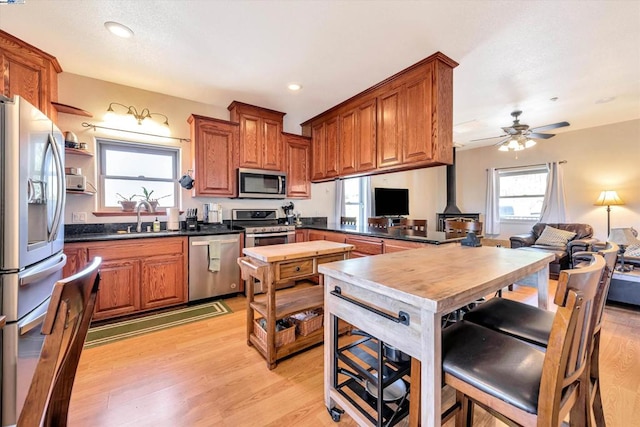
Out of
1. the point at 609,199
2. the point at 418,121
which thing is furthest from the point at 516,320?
the point at 609,199

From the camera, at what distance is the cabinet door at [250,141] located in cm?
372

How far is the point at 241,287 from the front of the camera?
11.6ft

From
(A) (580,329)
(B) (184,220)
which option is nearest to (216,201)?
(B) (184,220)

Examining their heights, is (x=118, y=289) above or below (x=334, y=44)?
below

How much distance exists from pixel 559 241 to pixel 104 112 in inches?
281

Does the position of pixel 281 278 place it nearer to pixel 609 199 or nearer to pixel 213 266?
pixel 213 266

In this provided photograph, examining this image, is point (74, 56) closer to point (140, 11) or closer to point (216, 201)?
point (140, 11)

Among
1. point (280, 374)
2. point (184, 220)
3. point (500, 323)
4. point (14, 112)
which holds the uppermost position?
point (14, 112)

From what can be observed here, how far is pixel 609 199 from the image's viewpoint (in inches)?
176

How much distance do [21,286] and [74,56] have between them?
7.75 feet

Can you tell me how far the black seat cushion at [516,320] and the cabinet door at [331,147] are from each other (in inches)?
108

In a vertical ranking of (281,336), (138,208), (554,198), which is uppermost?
(554,198)

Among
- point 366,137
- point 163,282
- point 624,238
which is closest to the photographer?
point 163,282

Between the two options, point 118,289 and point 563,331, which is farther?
point 118,289
